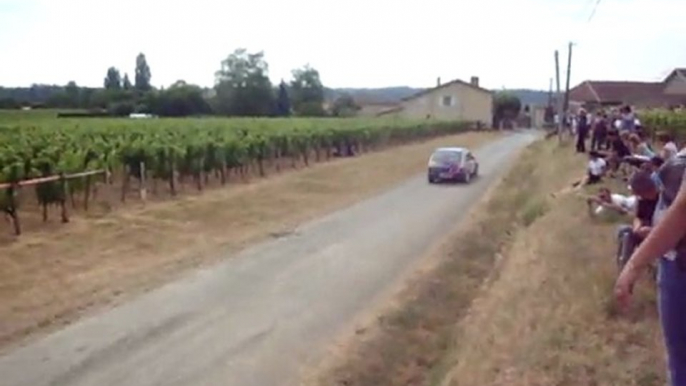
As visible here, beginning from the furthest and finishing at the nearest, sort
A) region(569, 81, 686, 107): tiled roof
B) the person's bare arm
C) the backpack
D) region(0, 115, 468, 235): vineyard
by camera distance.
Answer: region(569, 81, 686, 107): tiled roof → region(0, 115, 468, 235): vineyard → the backpack → the person's bare arm

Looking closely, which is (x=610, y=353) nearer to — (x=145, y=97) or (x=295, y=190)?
(x=295, y=190)

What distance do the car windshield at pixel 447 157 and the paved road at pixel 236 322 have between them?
15.9 metres

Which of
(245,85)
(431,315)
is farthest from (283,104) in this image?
(431,315)

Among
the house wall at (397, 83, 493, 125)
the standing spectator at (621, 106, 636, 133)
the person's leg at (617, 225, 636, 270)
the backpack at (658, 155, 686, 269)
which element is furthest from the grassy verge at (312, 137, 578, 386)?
the house wall at (397, 83, 493, 125)

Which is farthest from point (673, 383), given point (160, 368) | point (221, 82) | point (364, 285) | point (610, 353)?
point (221, 82)

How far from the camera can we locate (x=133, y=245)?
1873cm

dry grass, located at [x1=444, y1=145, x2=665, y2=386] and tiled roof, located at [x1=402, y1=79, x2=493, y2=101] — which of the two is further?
tiled roof, located at [x1=402, y1=79, x2=493, y2=101]

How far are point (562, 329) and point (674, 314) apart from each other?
15.7ft

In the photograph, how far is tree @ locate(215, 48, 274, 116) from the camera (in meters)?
104


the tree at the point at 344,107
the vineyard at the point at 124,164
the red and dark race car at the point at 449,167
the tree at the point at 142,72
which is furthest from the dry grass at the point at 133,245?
the tree at the point at 142,72

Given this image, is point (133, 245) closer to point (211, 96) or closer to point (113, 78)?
point (211, 96)

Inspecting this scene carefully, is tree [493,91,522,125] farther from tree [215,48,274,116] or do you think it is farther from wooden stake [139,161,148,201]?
wooden stake [139,161,148,201]

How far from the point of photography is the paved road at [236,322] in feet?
31.4

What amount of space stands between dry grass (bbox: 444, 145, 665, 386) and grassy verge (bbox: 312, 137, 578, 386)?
1.11 feet
